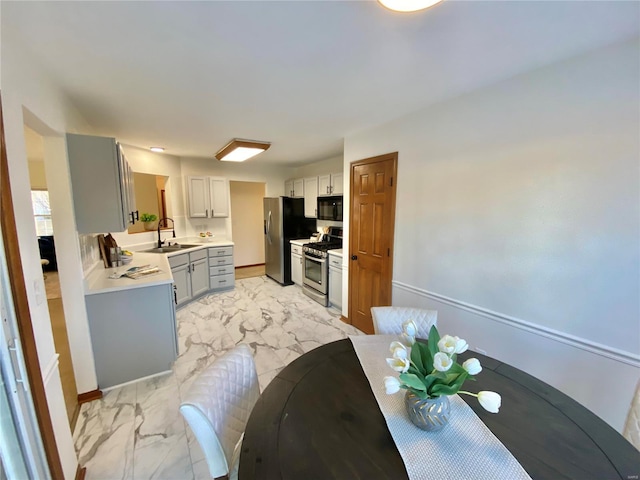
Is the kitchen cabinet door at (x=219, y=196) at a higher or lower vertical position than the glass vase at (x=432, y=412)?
higher

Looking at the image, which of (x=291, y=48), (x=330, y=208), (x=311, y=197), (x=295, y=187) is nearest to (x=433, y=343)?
(x=291, y=48)

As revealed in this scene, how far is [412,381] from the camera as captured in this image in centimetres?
87

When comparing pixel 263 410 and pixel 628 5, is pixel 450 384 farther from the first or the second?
pixel 628 5

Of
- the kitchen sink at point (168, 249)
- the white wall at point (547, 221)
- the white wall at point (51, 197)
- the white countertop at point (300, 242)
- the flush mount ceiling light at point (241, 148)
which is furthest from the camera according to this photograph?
the white countertop at point (300, 242)

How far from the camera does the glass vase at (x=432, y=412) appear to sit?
92 centimetres

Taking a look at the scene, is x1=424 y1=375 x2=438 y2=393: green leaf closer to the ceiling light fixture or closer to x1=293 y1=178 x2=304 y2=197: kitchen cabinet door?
the ceiling light fixture

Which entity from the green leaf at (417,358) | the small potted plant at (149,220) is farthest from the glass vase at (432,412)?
the small potted plant at (149,220)

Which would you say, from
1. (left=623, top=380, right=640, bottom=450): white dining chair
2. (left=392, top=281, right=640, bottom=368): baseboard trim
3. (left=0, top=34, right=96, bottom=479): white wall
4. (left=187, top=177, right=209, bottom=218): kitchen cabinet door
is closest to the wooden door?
(left=392, top=281, right=640, bottom=368): baseboard trim

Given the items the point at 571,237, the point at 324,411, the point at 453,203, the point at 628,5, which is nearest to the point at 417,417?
the point at 324,411

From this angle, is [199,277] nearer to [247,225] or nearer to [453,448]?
[247,225]

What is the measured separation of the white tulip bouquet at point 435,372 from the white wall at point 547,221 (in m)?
1.20

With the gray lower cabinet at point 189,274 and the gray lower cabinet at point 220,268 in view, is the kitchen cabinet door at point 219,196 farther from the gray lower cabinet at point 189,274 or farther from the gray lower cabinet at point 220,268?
the gray lower cabinet at point 189,274

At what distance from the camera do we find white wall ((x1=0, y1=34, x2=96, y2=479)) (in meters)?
1.17

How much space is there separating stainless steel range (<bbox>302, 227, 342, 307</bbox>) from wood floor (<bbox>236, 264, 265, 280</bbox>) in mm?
1710
